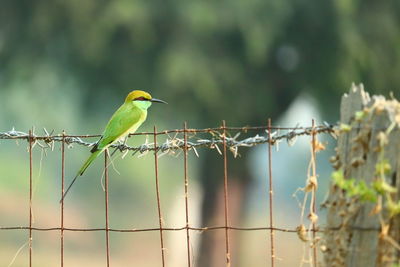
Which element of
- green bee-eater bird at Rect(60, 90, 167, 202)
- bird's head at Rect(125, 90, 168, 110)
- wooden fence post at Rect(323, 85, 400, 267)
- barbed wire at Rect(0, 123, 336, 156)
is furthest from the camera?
bird's head at Rect(125, 90, 168, 110)

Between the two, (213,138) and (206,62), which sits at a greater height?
(206,62)

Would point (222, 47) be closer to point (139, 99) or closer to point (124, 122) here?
point (139, 99)

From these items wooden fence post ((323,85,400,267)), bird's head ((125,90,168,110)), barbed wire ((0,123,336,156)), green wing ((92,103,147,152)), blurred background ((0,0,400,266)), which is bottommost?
wooden fence post ((323,85,400,267))

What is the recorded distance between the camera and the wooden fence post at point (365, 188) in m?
3.71

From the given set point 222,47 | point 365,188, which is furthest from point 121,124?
point 222,47

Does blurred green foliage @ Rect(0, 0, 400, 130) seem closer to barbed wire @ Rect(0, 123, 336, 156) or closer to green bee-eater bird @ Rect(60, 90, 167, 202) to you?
green bee-eater bird @ Rect(60, 90, 167, 202)

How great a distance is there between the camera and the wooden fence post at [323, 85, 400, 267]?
371cm

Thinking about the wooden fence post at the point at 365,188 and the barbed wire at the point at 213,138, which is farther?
the barbed wire at the point at 213,138

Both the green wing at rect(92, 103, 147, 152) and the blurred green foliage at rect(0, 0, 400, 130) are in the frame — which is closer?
the green wing at rect(92, 103, 147, 152)

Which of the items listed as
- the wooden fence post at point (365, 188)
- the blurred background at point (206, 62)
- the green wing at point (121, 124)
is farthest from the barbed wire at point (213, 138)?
the blurred background at point (206, 62)

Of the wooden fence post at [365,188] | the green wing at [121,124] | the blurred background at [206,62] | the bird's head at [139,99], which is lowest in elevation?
the wooden fence post at [365,188]

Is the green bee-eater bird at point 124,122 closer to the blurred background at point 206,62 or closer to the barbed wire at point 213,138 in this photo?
the barbed wire at point 213,138

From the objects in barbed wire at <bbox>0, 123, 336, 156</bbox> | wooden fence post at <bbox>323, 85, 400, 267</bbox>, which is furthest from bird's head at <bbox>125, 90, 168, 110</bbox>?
wooden fence post at <bbox>323, 85, 400, 267</bbox>

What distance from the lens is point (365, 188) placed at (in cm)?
370
